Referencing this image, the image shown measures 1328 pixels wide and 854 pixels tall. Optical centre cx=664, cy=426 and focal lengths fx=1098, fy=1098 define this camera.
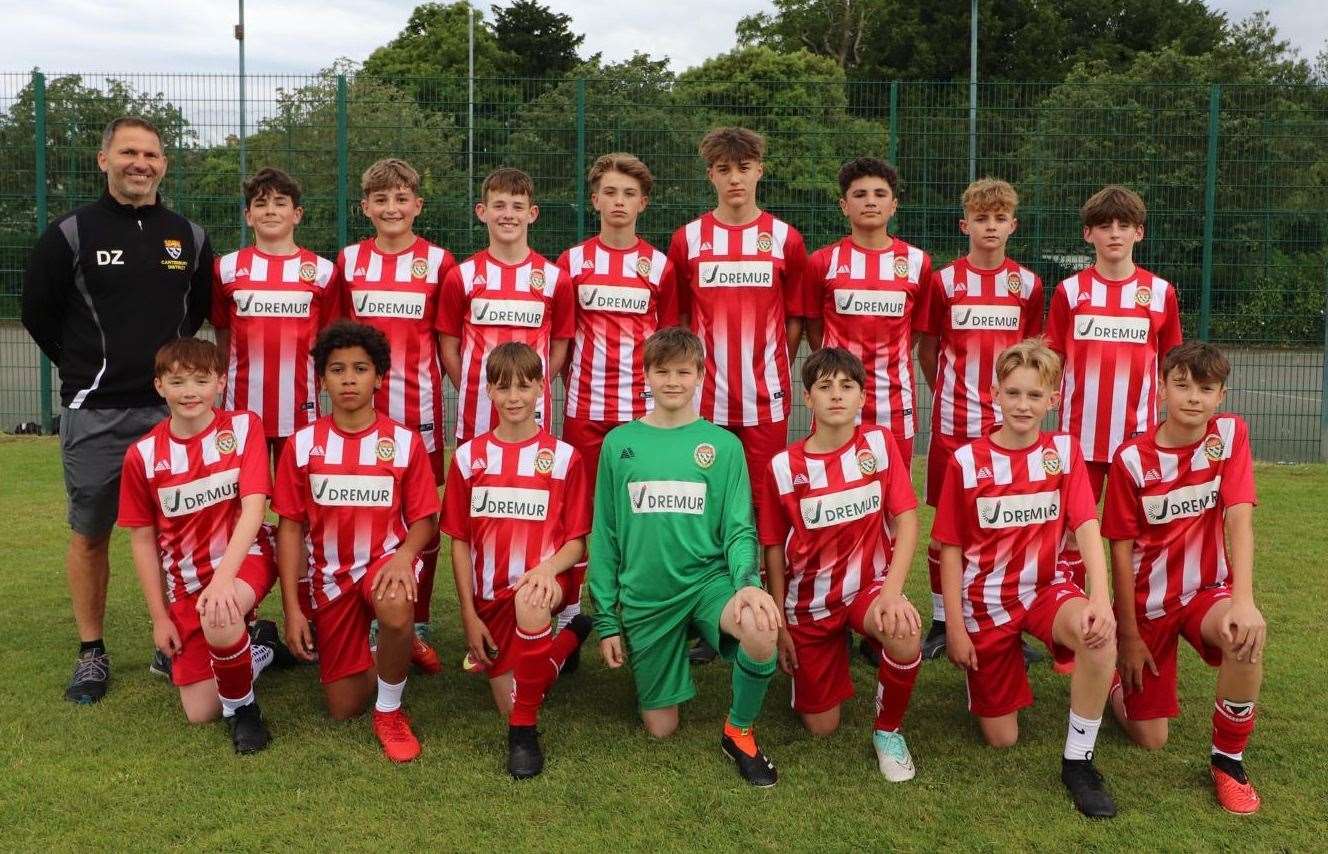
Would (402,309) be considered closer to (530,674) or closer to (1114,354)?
(530,674)

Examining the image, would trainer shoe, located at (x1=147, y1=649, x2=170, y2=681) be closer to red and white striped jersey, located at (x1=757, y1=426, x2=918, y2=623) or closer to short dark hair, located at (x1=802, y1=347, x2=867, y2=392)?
red and white striped jersey, located at (x1=757, y1=426, x2=918, y2=623)

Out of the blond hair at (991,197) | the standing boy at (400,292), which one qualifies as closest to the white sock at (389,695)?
the standing boy at (400,292)

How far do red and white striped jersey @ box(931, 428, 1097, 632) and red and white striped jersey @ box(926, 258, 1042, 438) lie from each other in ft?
3.20

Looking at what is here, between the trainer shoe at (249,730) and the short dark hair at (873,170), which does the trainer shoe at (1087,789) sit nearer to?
the short dark hair at (873,170)

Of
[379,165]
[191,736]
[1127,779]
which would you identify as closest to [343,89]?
[379,165]

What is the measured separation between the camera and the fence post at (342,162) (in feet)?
28.2

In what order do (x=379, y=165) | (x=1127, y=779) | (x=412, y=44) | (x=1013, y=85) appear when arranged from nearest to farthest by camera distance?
(x=1127, y=779) < (x=379, y=165) < (x=1013, y=85) < (x=412, y=44)

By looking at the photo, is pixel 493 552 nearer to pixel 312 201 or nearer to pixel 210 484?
pixel 210 484

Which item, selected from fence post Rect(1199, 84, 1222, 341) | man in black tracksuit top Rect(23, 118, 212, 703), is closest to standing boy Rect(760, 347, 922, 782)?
man in black tracksuit top Rect(23, 118, 212, 703)

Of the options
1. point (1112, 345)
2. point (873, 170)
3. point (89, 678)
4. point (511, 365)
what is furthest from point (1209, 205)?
point (89, 678)

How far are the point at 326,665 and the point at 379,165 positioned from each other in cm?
196

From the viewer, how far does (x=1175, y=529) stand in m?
3.45

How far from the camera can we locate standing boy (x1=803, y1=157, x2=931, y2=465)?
14.2 feet

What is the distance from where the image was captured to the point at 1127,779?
3.19 meters
